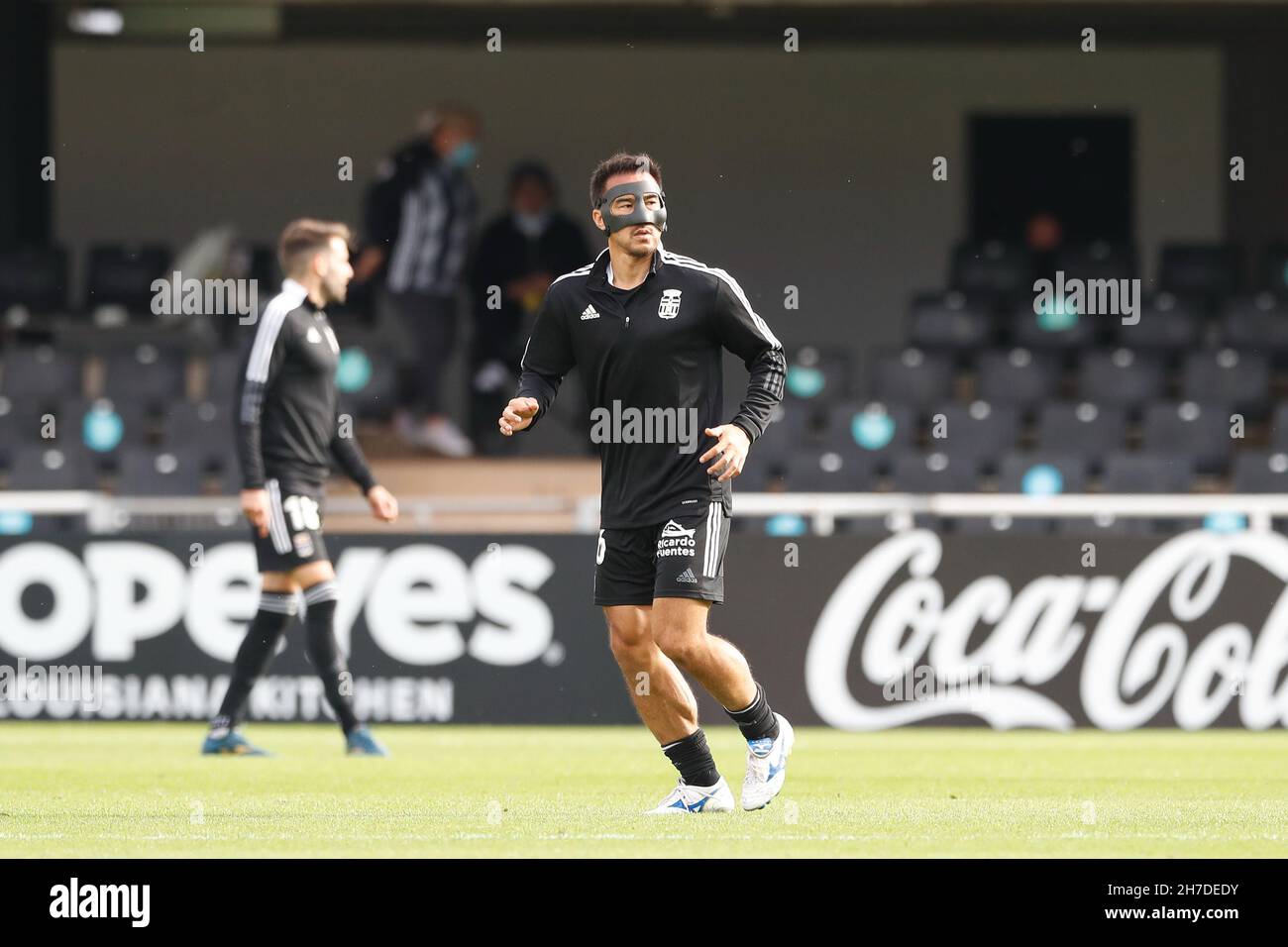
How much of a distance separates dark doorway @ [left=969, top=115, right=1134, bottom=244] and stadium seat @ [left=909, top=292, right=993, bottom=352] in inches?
95.4

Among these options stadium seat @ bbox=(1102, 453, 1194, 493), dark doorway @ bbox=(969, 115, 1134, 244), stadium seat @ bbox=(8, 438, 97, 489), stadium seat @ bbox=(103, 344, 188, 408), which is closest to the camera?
stadium seat @ bbox=(1102, 453, 1194, 493)

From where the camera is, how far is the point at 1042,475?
14281mm

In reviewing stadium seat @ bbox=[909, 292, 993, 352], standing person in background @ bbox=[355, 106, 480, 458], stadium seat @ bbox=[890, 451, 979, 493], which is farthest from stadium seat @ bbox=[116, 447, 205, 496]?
stadium seat @ bbox=[909, 292, 993, 352]

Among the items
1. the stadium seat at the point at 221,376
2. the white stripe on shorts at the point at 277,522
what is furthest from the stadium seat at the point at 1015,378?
the white stripe on shorts at the point at 277,522

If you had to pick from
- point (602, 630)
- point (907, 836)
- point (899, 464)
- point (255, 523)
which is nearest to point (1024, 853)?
point (907, 836)

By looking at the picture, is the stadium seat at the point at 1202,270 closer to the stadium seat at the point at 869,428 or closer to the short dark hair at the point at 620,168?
the stadium seat at the point at 869,428

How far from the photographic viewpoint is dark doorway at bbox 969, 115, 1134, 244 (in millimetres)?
19156

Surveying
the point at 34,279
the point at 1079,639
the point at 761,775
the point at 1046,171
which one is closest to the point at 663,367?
the point at 761,775

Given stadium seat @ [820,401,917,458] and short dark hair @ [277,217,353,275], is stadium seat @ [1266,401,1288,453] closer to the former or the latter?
stadium seat @ [820,401,917,458]

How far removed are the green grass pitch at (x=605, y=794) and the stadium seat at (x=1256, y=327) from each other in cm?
568

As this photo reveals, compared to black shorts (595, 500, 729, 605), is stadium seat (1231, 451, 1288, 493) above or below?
above

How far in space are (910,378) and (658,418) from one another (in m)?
8.86

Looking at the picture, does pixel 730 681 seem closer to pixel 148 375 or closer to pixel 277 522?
pixel 277 522

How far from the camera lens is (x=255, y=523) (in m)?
9.84
